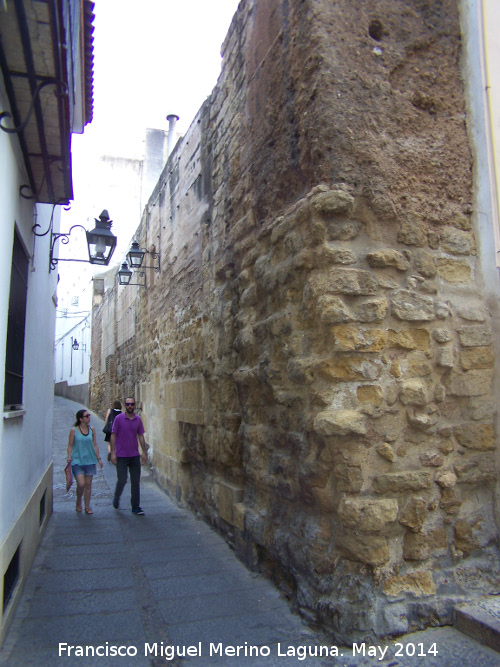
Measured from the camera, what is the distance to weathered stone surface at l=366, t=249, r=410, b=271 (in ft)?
10.0

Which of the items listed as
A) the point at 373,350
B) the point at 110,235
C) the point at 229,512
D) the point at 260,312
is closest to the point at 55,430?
the point at 110,235

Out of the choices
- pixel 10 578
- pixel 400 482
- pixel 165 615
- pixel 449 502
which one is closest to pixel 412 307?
pixel 400 482

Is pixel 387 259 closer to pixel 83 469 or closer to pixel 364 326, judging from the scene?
pixel 364 326

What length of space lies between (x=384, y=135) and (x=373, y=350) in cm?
131

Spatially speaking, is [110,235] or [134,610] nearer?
[134,610]

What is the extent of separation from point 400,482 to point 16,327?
2.68m

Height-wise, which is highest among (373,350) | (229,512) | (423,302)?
(423,302)

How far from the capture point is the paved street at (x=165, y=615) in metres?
2.70

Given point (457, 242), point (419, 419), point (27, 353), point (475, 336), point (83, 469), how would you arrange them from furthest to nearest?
point (83, 469), point (27, 353), point (457, 242), point (475, 336), point (419, 419)

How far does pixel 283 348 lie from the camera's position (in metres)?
3.45

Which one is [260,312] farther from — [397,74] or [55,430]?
[55,430]

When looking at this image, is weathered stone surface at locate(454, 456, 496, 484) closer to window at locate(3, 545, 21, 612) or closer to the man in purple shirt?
window at locate(3, 545, 21, 612)

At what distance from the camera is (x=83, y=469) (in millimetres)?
6102

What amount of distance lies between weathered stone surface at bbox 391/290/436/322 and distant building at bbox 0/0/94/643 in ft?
7.02
